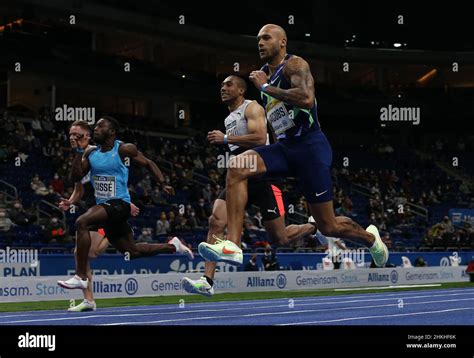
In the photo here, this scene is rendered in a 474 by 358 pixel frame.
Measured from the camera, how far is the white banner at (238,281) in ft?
51.3

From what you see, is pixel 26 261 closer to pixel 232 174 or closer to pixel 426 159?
pixel 232 174

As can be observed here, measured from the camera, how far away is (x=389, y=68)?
48.2 m

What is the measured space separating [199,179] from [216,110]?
41.9 ft

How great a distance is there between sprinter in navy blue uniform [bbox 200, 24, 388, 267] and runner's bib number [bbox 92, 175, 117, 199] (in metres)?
3.34

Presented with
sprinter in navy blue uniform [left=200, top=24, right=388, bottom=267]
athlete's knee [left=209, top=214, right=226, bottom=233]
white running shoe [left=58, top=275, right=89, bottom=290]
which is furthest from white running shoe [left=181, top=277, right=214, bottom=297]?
white running shoe [left=58, top=275, right=89, bottom=290]

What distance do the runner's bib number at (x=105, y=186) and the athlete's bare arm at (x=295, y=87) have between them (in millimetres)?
3714

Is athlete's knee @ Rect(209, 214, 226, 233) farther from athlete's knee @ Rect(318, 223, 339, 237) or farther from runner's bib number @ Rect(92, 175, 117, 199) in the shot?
athlete's knee @ Rect(318, 223, 339, 237)

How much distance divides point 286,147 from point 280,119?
332 mm

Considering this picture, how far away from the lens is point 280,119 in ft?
26.3

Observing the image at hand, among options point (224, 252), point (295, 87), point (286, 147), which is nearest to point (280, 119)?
point (286, 147)

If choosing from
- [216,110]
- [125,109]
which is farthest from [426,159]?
[125,109]

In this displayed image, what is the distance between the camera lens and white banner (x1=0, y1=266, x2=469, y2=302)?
615 inches

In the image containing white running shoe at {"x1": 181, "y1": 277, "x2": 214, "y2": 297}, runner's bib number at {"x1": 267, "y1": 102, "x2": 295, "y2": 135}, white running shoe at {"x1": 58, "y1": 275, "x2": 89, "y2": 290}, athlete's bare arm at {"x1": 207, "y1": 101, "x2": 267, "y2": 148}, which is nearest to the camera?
runner's bib number at {"x1": 267, "y1": 102, "x2": 295, "y2": 135}

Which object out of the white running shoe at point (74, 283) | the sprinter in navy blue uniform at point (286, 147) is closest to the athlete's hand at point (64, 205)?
the white running shoe at point (74, 283)
